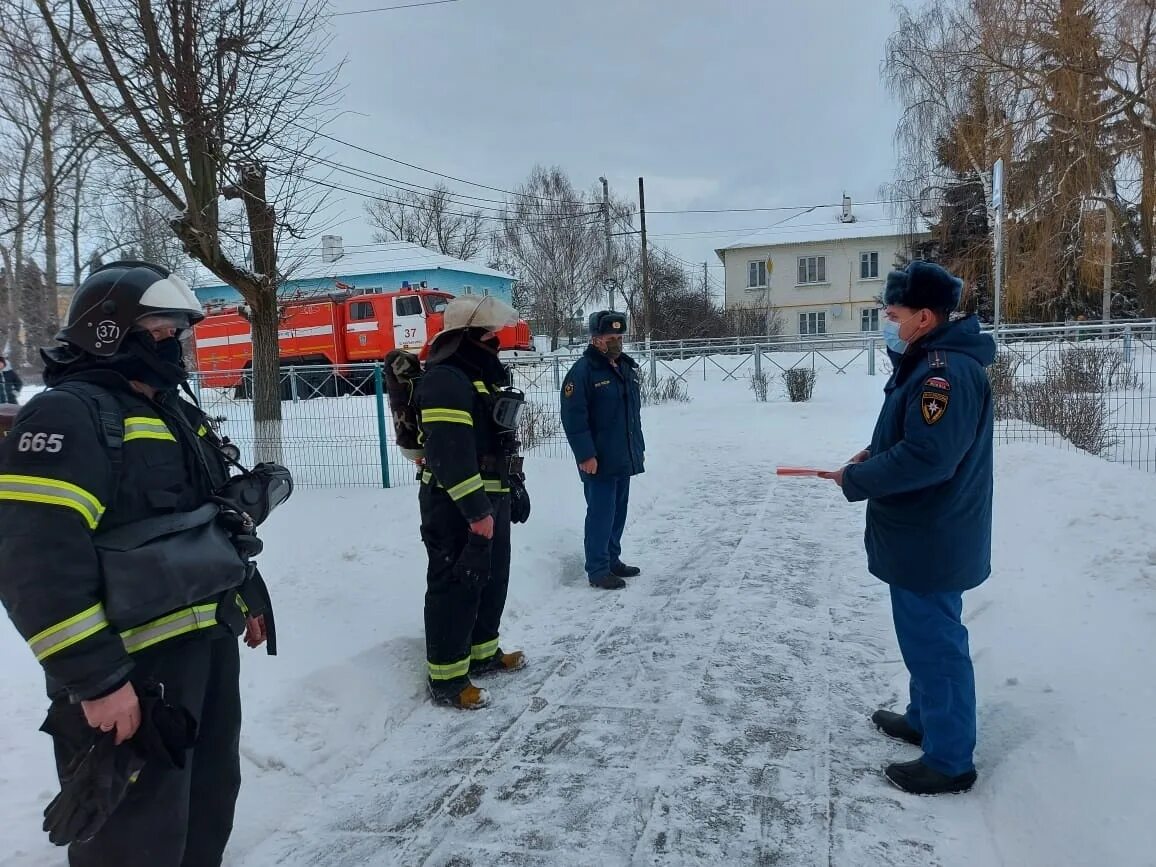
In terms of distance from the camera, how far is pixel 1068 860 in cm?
237

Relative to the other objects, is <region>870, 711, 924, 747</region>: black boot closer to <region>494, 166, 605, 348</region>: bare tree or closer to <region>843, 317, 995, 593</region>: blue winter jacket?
<region>843, 317, 995, 593</region>: blue winter jacket

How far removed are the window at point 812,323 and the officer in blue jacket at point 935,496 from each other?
Result: 3905 cm

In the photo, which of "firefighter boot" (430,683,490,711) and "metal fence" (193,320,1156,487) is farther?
"metal fence" (193,320,1156,487)

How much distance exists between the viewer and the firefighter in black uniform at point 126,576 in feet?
5.70

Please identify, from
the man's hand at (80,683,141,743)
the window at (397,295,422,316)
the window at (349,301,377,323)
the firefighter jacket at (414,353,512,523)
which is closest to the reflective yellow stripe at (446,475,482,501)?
the firefighter jacket at (414,353,512,523)

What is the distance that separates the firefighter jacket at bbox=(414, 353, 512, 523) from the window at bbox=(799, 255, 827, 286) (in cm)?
3926

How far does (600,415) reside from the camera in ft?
18.0

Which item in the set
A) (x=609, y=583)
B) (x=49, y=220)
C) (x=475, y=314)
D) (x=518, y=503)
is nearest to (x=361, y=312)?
(x=49, y=220)

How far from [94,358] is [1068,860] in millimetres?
3156

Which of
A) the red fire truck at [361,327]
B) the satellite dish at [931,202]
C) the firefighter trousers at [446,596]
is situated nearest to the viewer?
the firefighter trousers at [446,596]

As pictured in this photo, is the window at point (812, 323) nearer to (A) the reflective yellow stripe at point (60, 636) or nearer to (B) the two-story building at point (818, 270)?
(B) the two-story building at point (818, 270)

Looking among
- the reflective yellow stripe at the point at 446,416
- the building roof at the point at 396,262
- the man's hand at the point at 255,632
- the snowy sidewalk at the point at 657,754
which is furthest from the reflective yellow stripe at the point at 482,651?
the building roof at the point at 396,262

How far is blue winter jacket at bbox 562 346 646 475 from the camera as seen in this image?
211 inches

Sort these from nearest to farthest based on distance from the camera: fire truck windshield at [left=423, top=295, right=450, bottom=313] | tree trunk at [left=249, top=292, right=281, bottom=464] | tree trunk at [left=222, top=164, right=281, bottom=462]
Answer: tree trunk at [left=222, top=164, right=281, bottom=462] < tree trunk at [left=249, top=292, right=281, bottom=464] < fire truck windshield at [left=423, top=295, right=450, bottom=313]
